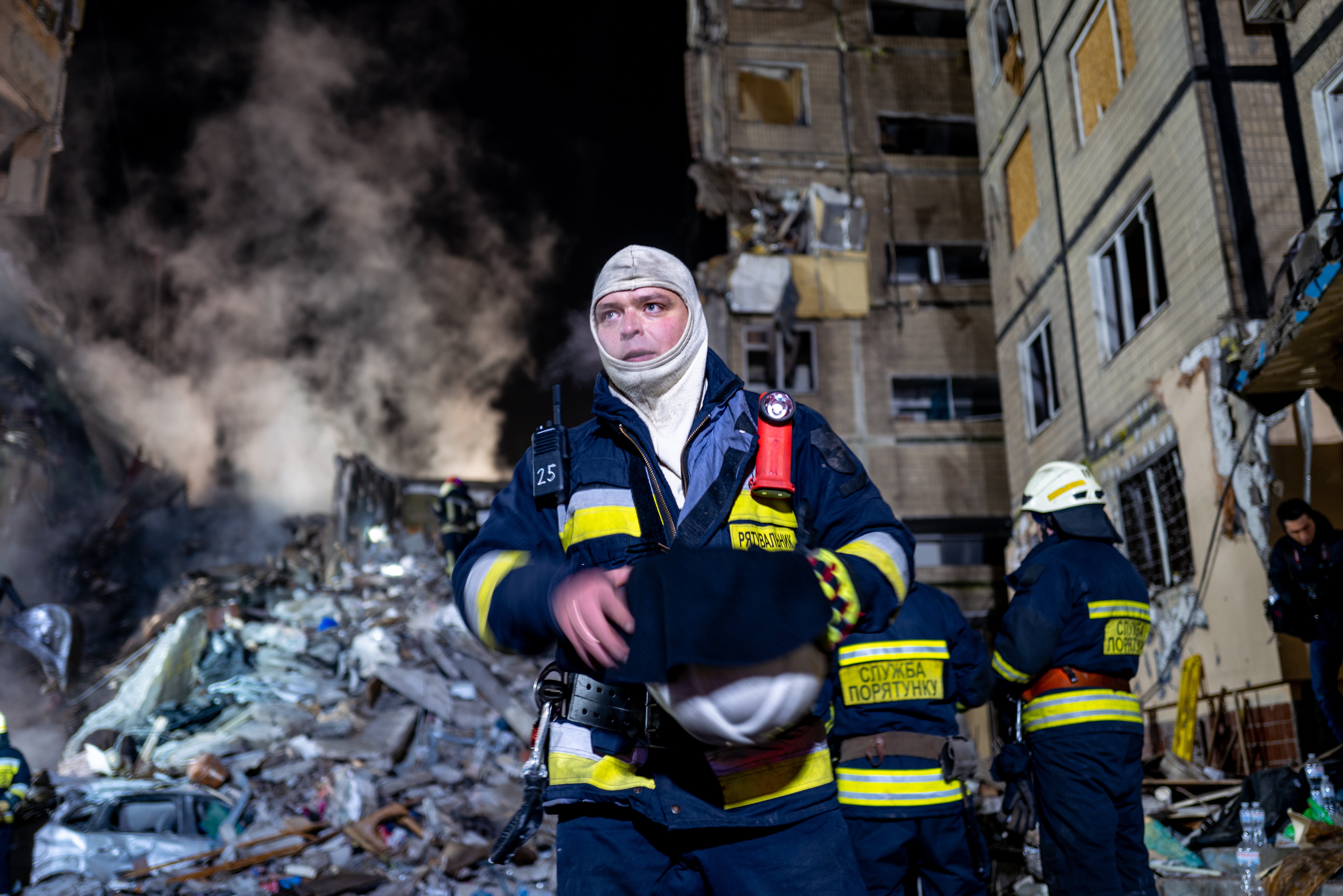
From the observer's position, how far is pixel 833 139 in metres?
20.5

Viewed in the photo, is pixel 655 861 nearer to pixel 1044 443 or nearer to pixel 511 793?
pixel 511 793

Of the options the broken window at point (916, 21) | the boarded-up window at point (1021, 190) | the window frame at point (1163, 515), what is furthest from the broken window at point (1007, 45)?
the broken window at point (916, 21)

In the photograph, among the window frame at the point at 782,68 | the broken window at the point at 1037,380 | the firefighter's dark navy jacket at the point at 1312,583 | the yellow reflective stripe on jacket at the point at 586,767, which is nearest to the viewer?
the yellow reflective stripe on jacket at the point at 586,767

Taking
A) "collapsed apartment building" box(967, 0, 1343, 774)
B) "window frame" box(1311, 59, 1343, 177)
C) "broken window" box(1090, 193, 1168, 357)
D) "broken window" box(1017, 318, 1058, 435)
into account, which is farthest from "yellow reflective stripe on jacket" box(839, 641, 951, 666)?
"broken window" box(1017, 318, 1058, 435)

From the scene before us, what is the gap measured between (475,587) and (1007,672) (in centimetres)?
295

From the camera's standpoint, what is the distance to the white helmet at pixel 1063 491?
4.43 meters

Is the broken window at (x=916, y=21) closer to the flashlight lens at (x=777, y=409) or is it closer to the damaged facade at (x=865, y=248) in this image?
the damaged facade at (x=865, y=248)

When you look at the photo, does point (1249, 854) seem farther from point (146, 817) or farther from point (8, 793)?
point (146, 817)

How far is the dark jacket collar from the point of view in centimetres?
223

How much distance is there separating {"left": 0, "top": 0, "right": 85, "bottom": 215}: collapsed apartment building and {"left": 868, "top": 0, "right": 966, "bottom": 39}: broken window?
1784cm

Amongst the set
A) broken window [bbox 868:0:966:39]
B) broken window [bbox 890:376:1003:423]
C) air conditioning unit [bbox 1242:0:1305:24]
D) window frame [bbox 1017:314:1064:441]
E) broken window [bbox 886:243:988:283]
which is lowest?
window frame [bbox 1017:314:1064:441]

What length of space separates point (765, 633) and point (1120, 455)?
10.5m

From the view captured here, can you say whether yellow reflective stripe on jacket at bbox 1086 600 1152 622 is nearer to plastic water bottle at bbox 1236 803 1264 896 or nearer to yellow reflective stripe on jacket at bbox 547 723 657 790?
plastic water bottle at bbox 1236 803 1264 896

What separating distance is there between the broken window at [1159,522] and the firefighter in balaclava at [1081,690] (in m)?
5.55
